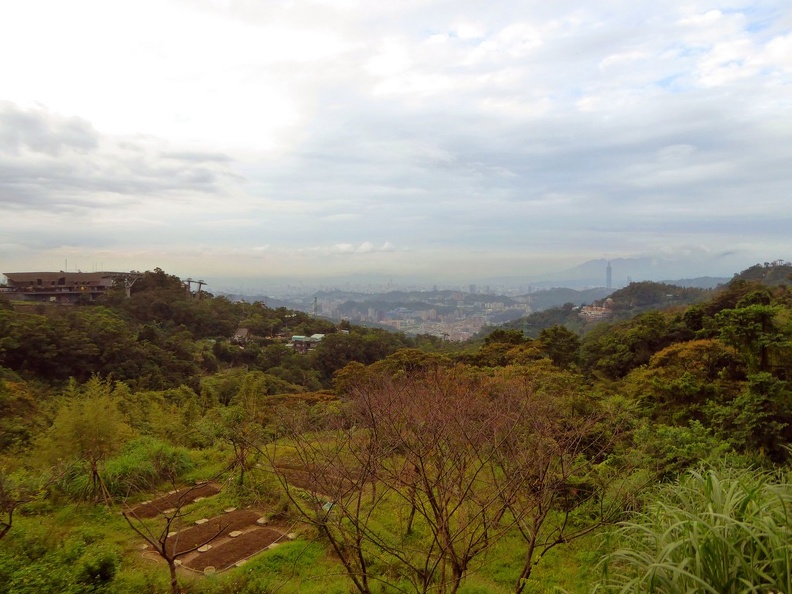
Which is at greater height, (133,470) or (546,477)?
(546,477)

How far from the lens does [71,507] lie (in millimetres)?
6492

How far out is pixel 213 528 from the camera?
19.6ft

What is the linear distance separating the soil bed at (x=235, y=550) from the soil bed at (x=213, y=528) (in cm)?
20

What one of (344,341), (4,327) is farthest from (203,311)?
(4,327)

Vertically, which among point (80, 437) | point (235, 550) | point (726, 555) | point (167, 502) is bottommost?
point (167, 502)

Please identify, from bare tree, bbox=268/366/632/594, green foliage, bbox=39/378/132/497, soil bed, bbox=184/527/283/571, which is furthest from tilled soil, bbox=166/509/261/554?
green foliage, bbox=39/378/132/497

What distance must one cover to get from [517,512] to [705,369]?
9.92m

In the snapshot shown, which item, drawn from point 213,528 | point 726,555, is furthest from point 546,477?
point 213,528

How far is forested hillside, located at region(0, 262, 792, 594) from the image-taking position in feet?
11.1

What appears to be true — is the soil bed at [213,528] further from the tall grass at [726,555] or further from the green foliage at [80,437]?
the tall grass at [726,555]

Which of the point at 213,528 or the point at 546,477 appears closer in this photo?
the point at 546,477

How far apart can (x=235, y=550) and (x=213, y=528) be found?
0.78 metres

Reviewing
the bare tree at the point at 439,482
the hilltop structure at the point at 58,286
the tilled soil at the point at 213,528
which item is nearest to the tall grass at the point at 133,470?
the tilled soil at the point at 213,528

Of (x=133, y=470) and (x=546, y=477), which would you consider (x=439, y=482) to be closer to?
(x=546, y=477)
